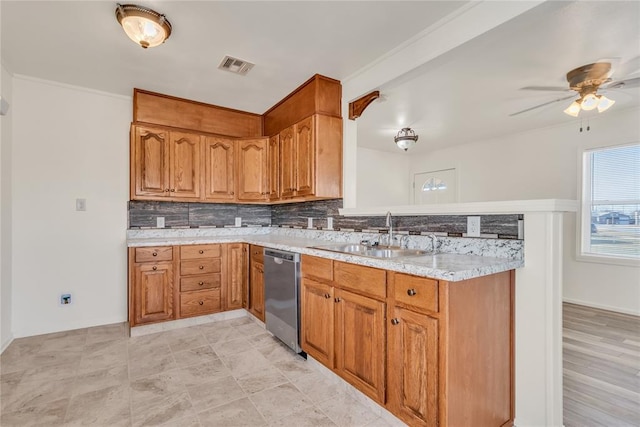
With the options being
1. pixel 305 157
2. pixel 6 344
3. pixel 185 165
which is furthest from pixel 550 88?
pixel 6 344

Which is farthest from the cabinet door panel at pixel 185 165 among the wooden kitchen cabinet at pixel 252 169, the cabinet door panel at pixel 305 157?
the cabinet door panel at pixel 305 157

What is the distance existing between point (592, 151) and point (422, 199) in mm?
2484

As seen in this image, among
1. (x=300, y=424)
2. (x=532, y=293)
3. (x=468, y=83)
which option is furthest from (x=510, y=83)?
(x=300, y=424)

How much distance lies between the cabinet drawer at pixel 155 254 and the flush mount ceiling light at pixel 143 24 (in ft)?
5.81

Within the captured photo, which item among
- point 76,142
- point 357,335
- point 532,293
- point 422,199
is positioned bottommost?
point 357,335

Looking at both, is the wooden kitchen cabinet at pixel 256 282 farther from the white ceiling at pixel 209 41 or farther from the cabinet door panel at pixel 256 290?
the white ceiling at pixel 209 41

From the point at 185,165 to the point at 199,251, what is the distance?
3.25 ft

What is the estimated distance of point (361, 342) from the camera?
1.84 meters

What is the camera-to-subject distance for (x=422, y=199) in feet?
19.1

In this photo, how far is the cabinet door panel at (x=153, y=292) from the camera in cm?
290

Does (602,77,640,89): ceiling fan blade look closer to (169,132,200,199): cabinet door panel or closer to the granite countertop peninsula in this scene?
the granite countertop peninsula

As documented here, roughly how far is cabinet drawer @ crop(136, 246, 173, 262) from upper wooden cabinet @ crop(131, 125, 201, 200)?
609 millimetres

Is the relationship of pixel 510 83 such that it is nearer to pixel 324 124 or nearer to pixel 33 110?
pixel 324 124

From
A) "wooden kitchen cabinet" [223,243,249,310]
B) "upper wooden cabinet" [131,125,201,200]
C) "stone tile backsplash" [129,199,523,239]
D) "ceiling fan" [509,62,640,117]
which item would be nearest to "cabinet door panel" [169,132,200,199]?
"upper wooden cabinet" [131,125,201,200]
